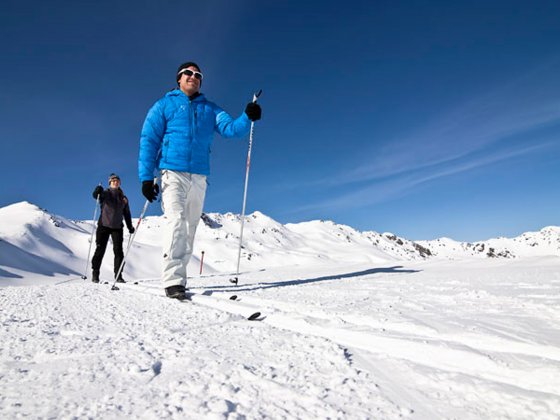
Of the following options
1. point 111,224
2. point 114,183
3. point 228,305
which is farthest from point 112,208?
point 228,305

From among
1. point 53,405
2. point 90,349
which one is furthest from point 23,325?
point 53,405

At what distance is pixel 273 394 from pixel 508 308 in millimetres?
2146

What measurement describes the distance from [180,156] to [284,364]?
10.4 ft

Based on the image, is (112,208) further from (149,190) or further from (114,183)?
(149,190)

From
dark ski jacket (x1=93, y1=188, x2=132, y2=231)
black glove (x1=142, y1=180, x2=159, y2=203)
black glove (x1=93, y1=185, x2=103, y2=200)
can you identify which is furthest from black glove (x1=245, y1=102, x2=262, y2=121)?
black glove (x1=93, y1=185, x2=103, y2=200)

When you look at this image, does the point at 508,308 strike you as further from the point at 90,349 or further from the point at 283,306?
the point at 90,349

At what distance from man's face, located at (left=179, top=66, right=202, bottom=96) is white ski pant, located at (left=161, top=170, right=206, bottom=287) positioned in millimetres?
1178

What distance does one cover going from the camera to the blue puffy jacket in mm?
3875

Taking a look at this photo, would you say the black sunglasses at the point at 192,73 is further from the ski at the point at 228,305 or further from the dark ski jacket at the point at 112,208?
the dark ski jacket at the point at 112,208

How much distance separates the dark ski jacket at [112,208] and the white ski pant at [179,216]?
3317 millimetres

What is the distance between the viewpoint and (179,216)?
3.67m

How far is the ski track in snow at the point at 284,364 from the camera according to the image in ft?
3.01

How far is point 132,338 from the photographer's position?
1.58 meters

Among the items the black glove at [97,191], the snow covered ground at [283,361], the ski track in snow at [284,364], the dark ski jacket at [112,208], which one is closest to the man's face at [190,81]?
the snow covered ground at [283,361]
